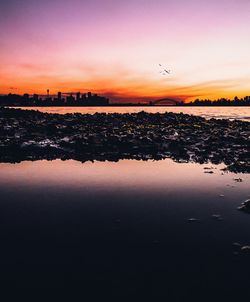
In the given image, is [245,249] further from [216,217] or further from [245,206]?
[245,206]

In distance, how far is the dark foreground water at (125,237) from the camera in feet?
12.2

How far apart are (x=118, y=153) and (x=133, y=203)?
6.71 m

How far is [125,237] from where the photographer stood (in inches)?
197

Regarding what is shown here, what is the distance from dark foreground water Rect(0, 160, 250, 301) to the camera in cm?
372

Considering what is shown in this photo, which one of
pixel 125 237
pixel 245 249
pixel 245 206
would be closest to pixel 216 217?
pixel 245 206

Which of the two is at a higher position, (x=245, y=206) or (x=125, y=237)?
(x=245, y=206)

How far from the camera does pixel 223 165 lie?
11016 millimetres

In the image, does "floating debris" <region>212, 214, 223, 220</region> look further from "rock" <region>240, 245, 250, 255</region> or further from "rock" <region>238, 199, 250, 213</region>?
"rock" <region>240, 245, 250, 255</region>

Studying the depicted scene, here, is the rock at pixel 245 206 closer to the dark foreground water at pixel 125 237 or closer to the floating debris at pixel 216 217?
the dark foreground water at pixel 125 237

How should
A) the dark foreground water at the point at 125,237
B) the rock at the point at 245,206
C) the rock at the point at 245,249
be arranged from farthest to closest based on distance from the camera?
the rock at the point at 245,206 < the rock at the point at 245,249 < the dark foreground water at the point at 125,237

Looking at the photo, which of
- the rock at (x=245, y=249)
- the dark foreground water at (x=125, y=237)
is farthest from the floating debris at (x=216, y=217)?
the rock at (x=245, y=249)

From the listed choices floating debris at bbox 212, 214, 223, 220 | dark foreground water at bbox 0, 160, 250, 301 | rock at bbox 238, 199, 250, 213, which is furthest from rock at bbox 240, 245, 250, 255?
rock at bbox 238, 199, 250, 213

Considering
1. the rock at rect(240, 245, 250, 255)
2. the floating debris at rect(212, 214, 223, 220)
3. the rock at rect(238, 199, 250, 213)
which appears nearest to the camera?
the rock at rect(240, 245, 250, 255)

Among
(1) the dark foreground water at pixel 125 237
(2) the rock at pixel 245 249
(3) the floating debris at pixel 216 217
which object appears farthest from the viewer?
(3) the floating debris at pixel 216 217
